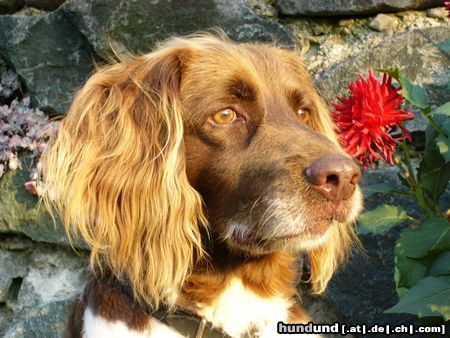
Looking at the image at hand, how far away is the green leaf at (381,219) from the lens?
277 cm

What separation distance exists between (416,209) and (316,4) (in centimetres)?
113

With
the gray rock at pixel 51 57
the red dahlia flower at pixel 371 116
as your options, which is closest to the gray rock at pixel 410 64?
the red dahlia flower at pixel 371 116

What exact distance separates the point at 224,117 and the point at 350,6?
4.42ft

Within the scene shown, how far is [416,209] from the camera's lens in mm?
3230

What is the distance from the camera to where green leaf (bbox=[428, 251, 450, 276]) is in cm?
254

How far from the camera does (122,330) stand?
2342mm

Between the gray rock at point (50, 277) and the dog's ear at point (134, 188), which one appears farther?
the gray rock at point (50, 277)

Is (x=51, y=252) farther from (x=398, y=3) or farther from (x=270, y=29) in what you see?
(x=398, y=3)

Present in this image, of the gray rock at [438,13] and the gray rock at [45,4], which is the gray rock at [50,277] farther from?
the gray rock at [438,13]

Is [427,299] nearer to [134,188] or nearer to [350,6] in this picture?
[134,188]

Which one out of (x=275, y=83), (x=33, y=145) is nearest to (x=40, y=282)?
(x=33, y=145)

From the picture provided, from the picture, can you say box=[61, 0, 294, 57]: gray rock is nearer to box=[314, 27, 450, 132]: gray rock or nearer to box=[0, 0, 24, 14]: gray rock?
box=[314, 27, 450, 132]: gray rock

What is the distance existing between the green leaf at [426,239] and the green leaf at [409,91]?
453 millimetres

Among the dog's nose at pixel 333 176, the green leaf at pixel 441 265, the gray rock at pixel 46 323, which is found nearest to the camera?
the dog's nose at pixel 333 176
